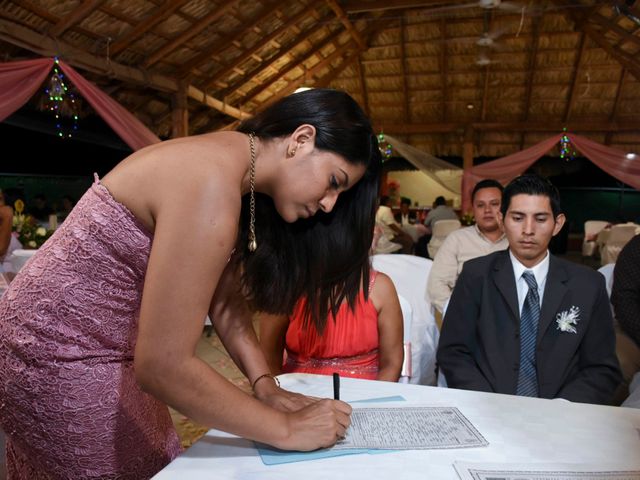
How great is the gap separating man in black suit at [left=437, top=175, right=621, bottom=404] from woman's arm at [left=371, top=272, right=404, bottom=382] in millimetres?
179

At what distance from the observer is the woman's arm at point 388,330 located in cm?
194

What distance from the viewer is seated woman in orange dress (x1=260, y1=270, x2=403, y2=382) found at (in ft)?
6.15

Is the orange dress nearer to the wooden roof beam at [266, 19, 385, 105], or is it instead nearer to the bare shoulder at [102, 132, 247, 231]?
the bare shoulder at [102, 132, 247, 231]

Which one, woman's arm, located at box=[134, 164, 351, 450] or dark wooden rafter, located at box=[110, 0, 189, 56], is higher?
dark wooden rafter, located at box=[110, 0, 189, 56]

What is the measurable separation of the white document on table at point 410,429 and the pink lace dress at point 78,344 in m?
0.46

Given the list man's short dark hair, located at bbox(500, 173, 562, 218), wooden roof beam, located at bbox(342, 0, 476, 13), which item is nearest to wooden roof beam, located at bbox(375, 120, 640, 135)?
wooden roof beam, located at bbox(342, 0, 476, 13)

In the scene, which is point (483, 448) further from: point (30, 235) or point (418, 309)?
point (30, 235)

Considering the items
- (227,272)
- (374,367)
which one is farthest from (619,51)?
(227,272)

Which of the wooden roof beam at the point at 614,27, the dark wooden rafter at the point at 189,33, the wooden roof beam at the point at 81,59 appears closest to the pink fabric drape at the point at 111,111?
the wooden roof beam at the point at 81,59

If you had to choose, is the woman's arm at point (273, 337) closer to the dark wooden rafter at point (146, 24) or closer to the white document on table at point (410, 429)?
the white document on table at point (410, 429)

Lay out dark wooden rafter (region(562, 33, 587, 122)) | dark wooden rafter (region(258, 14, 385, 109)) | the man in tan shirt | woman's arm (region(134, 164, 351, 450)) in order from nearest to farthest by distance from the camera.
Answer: woman's arm (region(134, 164, 351, 450)), the man in tan shirt, dark wooden rafter (region(562, 33, 587, 122)), dark wooden rafter (region(258, 14, 385, 109))

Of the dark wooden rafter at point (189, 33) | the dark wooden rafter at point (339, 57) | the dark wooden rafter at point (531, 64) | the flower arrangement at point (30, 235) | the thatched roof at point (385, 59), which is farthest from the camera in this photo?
the dark wooden rafter at point (339, 57)

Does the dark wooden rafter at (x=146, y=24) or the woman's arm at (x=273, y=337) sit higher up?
the dark wooden rafter at (x=146, y=24)

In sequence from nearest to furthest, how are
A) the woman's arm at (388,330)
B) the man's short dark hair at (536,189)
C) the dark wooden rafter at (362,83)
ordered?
1. the woman's arm at (388,330)
2. the man's short dark hair at (536,189)
3. the dark wooden rafter at (362,83)
